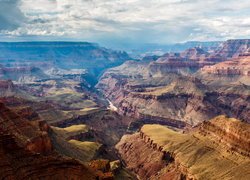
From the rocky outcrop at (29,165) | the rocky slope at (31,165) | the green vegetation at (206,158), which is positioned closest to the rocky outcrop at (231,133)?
the green vegetation at (206,158)

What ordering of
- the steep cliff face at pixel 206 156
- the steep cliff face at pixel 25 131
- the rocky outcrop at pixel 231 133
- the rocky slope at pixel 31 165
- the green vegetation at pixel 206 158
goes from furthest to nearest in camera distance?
the rocky outcrop at pixel 231 133 → the steep cliff face at pixel 206 156 → the green vegetation at pixel 206 158 → the steep cliff face at pixel 25 131 → the rocky slope at pixel 31 165

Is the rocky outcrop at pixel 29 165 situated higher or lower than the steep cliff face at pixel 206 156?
higher

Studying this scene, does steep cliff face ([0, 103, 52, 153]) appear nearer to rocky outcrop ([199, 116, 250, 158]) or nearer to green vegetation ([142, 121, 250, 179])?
green vegetation ([142, 121, 250, 179])

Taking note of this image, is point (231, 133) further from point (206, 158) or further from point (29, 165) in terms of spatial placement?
point (29, 165)

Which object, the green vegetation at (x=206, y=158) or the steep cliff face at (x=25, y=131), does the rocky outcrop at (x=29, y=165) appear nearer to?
the steep cliff face at (x=25, y=131)

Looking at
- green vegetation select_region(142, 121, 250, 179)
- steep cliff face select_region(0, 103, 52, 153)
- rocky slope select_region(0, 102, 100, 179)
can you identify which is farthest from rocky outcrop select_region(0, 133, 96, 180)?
green vegetation select_region(142, 121, 250, 179)

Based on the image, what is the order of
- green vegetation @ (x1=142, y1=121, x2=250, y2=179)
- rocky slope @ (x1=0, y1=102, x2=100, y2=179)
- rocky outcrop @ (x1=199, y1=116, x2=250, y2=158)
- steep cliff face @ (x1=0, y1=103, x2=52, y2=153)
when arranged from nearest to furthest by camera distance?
rocky slope @ (x1=0, y1=102, x2=100, y2=179), steep cliff face @ (x1=0, y1=103, x2=52, y2=153), green vegetation @ (x1=142, y1=121, x2=250, y2=179), rocky outcrop @ (x1=199, y1=116, x2=250, y2=158)

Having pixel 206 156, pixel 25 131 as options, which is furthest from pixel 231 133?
pixel 25 131

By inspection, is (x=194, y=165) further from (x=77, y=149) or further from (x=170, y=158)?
(x=77, y=149)

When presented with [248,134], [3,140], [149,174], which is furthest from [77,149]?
[3,140]
